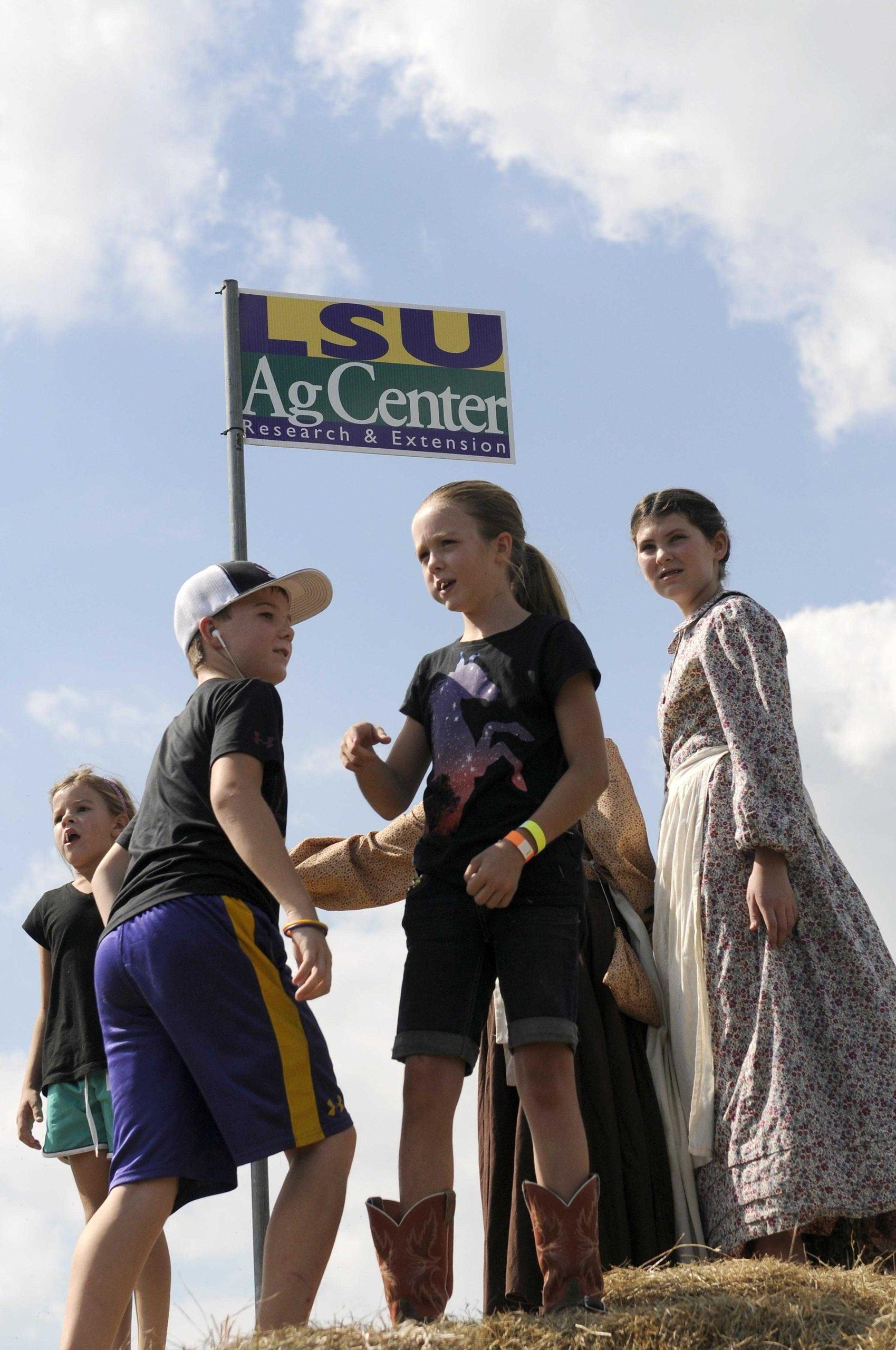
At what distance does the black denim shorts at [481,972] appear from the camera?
2.85m

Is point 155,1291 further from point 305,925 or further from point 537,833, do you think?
point 537,833

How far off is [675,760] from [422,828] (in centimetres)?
71

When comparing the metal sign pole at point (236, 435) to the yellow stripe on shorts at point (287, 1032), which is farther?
the metal sign pole at point (236, 435)

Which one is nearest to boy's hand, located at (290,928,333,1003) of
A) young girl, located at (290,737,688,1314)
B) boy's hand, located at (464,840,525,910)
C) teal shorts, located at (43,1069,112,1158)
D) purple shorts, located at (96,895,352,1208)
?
purple shorts, located at (96,895,352,1208)

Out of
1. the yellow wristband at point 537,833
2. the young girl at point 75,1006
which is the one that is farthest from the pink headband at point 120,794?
the yellow wristband at point 537,833

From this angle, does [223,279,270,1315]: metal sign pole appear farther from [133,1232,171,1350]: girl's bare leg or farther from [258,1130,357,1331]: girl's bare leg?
[258,1130,357,1331]: girl's bare leg

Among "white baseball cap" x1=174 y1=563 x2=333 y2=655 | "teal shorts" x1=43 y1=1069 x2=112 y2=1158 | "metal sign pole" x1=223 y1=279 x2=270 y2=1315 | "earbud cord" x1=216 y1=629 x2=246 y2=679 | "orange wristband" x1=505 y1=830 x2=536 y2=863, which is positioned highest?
"metal sign pole" x1=223 y1=279 x2=270 y2=1315

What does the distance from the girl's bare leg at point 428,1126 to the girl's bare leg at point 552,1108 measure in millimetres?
148

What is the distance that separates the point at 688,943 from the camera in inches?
146

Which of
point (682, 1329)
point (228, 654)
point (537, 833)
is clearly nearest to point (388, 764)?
point (228, 654)

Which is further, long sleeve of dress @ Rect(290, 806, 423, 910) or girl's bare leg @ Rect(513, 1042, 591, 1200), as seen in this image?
long sleeve of dress @ Rect(290, 806, 423, 910)

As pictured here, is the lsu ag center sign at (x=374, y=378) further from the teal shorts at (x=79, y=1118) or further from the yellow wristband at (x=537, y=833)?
the yellow wristband at (x=537, y=833)

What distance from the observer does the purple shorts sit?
260 cm

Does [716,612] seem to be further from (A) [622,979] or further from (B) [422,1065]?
(B) [422,1065]
